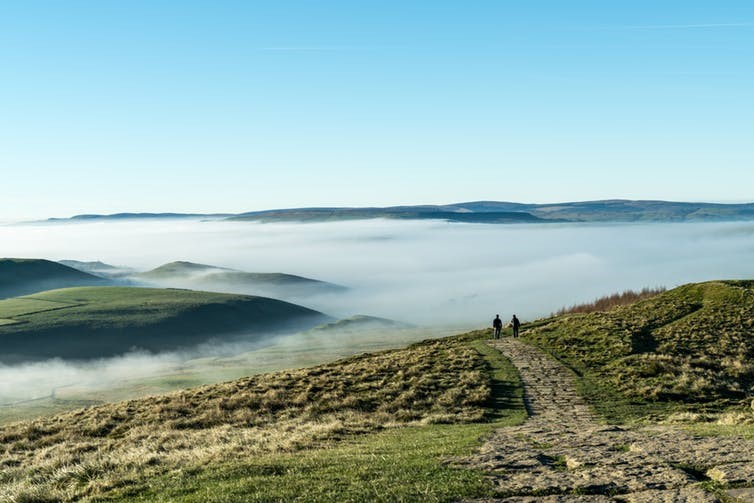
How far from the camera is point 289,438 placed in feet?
72.3

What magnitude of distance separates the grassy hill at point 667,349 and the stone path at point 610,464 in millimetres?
10097

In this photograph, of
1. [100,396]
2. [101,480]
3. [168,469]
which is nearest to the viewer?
[101,480]

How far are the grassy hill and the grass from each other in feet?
18.4

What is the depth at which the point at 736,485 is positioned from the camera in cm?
1150

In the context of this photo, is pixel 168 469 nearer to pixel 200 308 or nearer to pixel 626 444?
pixel 626 444

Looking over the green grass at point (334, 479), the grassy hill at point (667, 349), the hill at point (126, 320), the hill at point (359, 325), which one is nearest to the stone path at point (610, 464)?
the green grass at point (334, 479)

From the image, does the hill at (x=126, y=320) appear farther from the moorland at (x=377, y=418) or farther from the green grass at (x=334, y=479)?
the green grass at (x=334, y=479)

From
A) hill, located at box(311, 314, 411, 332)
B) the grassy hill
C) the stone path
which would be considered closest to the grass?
the stone path

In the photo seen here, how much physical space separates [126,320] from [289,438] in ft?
456

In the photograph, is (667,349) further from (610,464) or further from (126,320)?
(126,320)

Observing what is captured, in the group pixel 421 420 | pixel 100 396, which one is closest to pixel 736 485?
pixel 421 420

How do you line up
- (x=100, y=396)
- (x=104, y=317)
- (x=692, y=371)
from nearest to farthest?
(x=692, y=371) < (x=100, y=396) < (x=104, y=317)

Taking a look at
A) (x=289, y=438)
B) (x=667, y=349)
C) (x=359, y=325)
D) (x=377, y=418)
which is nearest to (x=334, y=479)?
(x=289, y=438)

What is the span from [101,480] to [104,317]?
477ft
